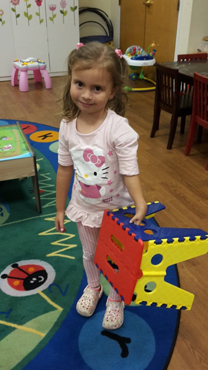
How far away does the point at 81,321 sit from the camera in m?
1.40

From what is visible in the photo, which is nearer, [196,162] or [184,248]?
[184,248]

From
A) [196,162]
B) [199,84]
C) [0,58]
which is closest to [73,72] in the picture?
[199,84]

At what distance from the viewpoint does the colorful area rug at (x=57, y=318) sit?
4.12ft

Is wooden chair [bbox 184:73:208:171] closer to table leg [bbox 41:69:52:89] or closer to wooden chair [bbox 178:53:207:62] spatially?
wooden chair [bbox 178:53:207:62]

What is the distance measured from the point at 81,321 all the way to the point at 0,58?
4416mm

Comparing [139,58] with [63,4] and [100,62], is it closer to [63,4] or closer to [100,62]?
[63,4]

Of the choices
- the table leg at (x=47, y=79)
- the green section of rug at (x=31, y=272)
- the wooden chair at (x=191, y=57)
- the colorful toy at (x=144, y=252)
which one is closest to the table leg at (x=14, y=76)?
the table leg at (x=47, y=79)

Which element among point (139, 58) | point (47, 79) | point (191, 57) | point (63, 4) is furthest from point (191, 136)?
point (63, 4)

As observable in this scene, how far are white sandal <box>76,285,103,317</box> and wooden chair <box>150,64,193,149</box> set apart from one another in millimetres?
1826

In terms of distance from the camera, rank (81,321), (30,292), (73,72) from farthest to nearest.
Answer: (30,292)
(81,321)
(73,72)

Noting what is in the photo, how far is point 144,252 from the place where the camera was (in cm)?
105

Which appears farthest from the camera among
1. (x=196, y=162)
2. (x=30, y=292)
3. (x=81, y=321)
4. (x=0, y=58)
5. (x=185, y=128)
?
(x=0, y=58)

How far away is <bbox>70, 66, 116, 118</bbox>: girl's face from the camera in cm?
98

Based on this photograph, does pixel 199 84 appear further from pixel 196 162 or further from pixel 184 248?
pixel 184 248
